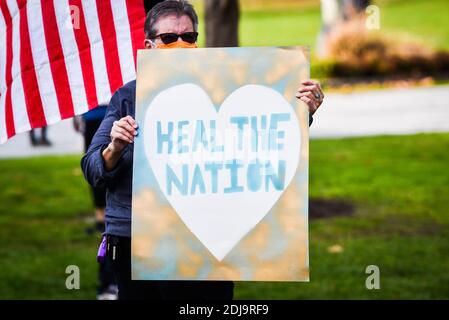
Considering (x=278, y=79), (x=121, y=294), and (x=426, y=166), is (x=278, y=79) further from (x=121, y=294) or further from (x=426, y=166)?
(x=426, y=166)

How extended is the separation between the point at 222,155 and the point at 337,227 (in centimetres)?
509

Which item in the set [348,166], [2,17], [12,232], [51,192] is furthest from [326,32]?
[2,17]

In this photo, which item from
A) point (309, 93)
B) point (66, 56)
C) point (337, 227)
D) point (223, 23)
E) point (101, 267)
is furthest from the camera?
point (223, 23)

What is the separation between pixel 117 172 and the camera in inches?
147

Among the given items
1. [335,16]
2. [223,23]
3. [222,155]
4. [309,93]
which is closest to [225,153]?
[222,155]

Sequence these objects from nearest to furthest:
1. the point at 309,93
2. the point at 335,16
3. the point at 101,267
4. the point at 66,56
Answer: the point at 309,93, the point at 66,56, the point at 101,267, the point at 335,16

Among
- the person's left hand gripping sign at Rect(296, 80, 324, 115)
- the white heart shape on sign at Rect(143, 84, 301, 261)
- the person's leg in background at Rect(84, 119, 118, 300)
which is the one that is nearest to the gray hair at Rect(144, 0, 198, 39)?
the white heart shape on sign at Rect(143, 84, 301, 261)

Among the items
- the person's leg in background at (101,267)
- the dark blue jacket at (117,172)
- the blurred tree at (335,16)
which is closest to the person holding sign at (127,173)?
the dark blue jacket at (117,172)

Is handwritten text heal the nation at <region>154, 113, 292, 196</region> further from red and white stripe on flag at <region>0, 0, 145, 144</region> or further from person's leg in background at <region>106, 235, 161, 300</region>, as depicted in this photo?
red and white stripe on flag at <region>0, 0, 145, 144</region>

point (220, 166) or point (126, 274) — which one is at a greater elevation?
point (220, 166)

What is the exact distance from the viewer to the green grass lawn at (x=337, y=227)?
22.2 feet

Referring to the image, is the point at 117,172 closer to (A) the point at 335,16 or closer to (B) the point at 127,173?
(B) the point at 127,173

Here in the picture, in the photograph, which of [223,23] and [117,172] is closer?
[117,172]
